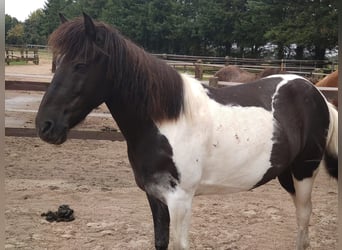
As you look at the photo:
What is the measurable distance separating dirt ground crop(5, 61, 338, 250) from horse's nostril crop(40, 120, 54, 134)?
140 cm

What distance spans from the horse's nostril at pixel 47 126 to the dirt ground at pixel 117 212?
140 centimetres

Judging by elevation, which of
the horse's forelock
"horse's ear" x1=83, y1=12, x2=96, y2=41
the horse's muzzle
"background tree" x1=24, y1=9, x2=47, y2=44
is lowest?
the horse's muzzle

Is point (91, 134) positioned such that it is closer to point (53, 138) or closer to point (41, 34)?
point (53, 138)

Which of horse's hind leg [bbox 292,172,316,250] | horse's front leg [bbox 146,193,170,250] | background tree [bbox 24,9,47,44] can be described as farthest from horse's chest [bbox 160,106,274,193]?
background tree [bbox 24,9,47,44]

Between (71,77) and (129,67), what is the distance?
321mm

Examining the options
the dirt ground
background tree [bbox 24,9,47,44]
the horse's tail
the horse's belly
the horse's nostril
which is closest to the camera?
the horse's nostril

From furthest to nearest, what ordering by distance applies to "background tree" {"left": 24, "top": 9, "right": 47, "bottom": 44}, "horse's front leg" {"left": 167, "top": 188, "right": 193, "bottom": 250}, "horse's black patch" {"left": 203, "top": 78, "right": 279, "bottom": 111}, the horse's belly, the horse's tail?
"background tree" {"left": 24, "top": 9, "right": 47, "bottom": 44} < the horse's tail < "horse's black patch" {"left": 203, "top": 78, "right": 279, "bottom": 111} < the horse's belly < "horse's front leg" {"left": 167, "top": 188, "right": 193, "bottom": 250}

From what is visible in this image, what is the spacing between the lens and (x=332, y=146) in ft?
9.37

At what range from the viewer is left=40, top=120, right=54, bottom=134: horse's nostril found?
1.91 metres

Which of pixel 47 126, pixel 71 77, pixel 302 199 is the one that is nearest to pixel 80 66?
pixel 71 77

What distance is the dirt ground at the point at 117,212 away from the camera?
3.12m

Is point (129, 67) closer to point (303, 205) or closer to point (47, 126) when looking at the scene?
point (47, 126)

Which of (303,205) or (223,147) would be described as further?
(303,205)

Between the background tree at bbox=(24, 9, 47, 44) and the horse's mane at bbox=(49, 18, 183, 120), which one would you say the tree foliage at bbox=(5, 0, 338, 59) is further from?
the horse's mane at bbox=(49, 18, 183, 120)
